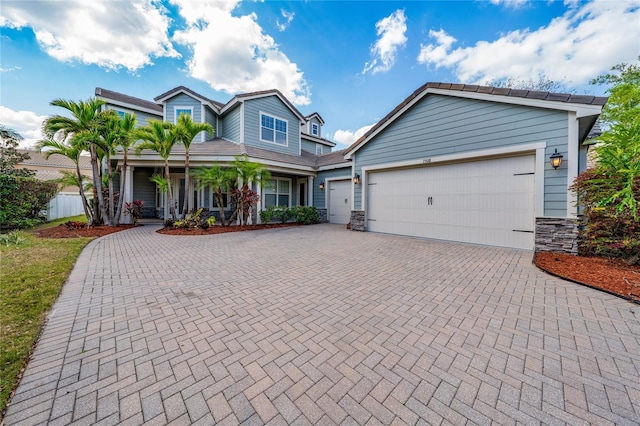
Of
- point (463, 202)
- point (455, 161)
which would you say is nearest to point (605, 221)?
point (463, 202)

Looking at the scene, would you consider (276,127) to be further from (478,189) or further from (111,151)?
(478,189)

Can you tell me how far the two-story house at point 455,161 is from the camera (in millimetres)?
5598

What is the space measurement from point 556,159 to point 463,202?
2.19m

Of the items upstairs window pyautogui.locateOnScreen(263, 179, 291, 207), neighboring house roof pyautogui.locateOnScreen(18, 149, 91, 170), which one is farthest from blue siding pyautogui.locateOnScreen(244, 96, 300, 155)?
neighboring house roof pyautogui.locateOnScreen(18, 149, 91, 170)

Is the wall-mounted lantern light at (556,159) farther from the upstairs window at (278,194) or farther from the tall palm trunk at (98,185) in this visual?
the tall palm trunk at (98,185)

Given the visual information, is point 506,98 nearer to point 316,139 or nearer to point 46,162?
point 316,139

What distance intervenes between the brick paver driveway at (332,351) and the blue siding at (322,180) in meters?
8.65

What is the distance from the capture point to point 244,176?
9797 mm

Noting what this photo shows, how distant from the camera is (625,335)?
2.40 metres

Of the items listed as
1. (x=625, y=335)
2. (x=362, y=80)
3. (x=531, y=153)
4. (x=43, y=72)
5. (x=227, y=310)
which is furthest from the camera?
(x=362, y=80)

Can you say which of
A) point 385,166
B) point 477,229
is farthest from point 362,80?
point 477,229

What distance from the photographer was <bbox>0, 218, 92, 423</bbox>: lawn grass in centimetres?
196

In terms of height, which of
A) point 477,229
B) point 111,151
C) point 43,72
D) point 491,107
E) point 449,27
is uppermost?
point 449,27

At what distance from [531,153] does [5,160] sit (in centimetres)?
1626
